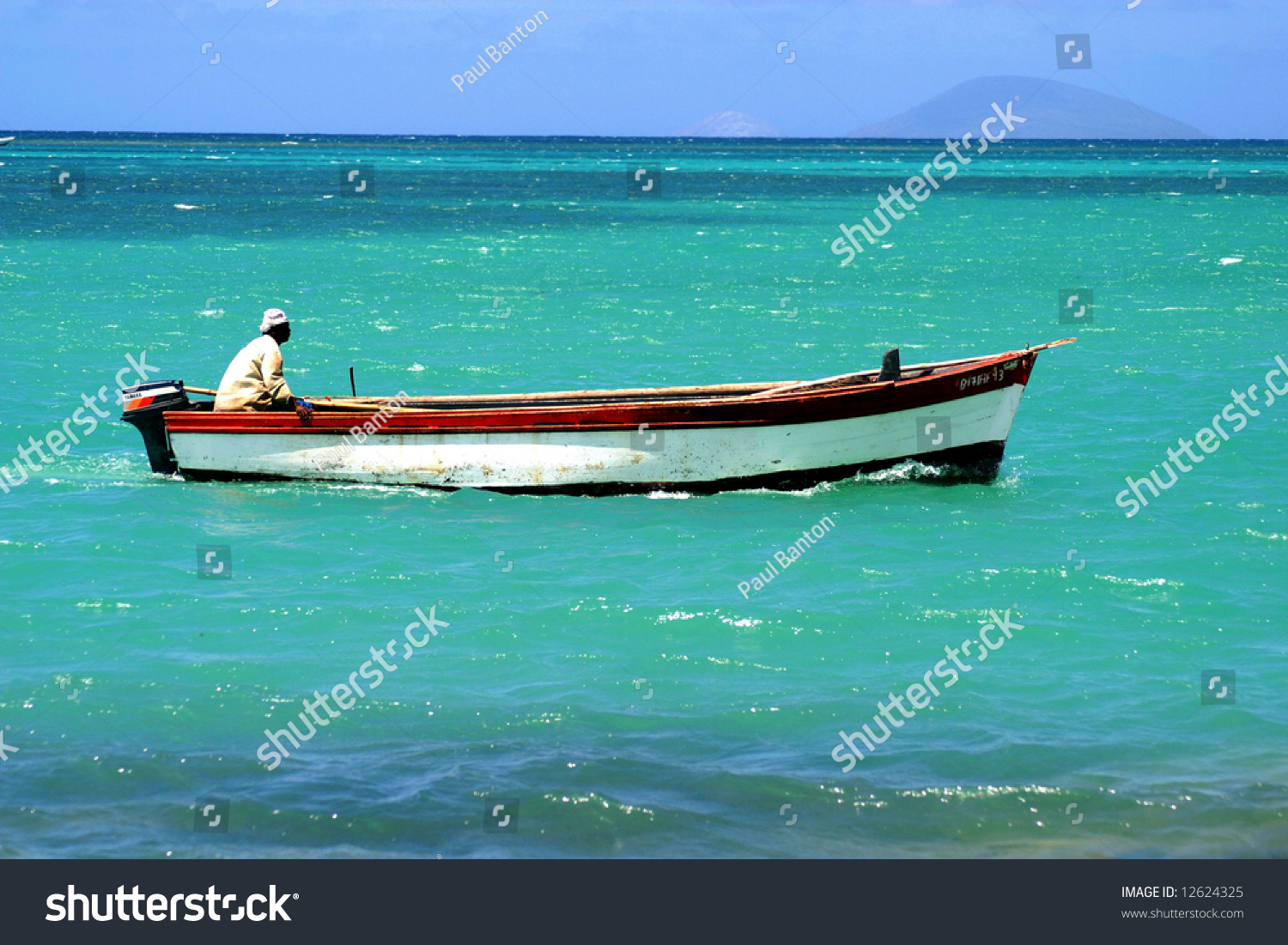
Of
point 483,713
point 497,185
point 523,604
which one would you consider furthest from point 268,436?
point 497,185

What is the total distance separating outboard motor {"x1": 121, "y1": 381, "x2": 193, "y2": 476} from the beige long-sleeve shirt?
21.3 inches

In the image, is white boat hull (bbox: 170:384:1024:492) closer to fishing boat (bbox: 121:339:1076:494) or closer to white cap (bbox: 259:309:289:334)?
fishing boat (bbox: 121:339:1076:494)

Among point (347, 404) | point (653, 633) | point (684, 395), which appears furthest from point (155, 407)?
point (653, 633)

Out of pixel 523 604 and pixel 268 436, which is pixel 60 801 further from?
pixel 268 436

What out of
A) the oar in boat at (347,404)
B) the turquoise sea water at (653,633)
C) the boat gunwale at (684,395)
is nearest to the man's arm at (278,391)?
the boat gunwale at (684,395)

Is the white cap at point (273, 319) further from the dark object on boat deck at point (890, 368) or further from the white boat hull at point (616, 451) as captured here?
the dark object on boat deck at point (890, 368)

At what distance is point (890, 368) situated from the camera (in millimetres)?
13461

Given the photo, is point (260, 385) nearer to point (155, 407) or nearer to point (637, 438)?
point (155, 407)

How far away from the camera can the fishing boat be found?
13.4 m

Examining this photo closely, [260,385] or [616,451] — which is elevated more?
[260,385]

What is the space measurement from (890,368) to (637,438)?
2783mm

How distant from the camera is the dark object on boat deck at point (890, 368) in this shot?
43.7ft

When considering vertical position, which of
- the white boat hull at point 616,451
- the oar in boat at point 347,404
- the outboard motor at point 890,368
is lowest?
the white boat hull at point 616,451

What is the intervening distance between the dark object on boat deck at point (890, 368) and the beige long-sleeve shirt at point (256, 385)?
645 cm
